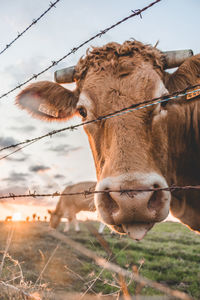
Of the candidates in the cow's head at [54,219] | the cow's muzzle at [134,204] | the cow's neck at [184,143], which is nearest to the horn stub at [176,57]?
the cow's neck at [184,143]

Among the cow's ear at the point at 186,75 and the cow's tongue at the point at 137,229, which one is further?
the cow's ear at the point at 186,75

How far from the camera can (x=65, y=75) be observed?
391cm

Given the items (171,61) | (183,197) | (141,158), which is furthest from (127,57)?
(183,197)

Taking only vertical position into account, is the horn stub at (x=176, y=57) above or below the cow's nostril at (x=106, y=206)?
above

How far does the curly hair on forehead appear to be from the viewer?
3.25 metres

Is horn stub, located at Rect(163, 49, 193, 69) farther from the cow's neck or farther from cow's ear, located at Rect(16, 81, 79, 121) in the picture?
cow's ear, located at Rect(16, 81, 79, 121)

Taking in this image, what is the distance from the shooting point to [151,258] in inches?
290

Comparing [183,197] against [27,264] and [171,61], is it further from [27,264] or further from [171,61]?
[27,264]

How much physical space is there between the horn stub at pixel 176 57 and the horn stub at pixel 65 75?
4.38 feet

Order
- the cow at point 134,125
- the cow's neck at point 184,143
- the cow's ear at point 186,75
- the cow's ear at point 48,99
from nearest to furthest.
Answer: the cow at point 134,125, the cow's ear at point 186,75, the cow's neck at point 184,143, the cow's ear at point 48,99

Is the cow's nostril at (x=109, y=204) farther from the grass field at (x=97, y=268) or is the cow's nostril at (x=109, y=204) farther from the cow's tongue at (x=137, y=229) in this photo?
the grass field at (x=97, y=268)

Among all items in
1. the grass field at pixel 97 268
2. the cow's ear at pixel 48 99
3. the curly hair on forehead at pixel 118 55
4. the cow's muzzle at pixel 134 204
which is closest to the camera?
the cow's muzzle at pixel 134 204

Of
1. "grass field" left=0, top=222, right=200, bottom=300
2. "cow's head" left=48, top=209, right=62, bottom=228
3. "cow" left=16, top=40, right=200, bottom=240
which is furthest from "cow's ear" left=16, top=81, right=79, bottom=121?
"cow's head" left=48, top=209, right=62, bottom=228

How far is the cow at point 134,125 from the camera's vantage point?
2.04 meters
